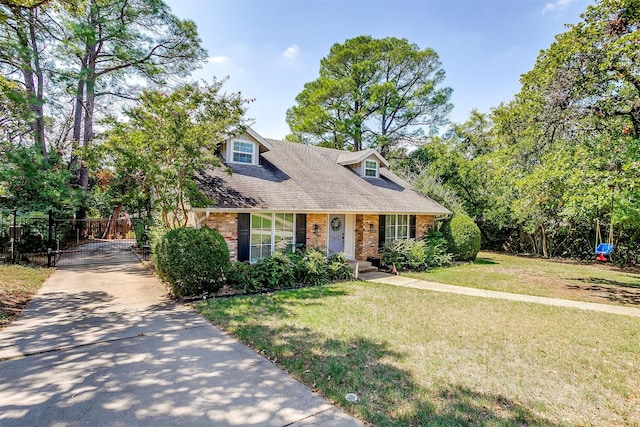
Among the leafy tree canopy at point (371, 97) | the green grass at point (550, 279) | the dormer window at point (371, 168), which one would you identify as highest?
the leafy tree canopy at point (371, 97)

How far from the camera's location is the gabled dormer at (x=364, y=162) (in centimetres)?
1856

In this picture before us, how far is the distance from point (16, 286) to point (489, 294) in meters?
14.5

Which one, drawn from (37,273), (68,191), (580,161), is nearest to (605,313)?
(580,161)

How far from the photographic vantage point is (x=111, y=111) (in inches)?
843

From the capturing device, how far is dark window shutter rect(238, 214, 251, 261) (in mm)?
11211

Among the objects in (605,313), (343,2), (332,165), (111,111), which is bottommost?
(605,313)

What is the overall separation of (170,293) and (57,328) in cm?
314

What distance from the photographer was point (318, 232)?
13414mm

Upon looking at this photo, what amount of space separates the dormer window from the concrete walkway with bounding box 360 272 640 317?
7318mm

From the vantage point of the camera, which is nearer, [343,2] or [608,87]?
[608,87]

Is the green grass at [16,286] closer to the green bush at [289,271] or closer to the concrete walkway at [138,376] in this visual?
the concrete walkway at [138,376]

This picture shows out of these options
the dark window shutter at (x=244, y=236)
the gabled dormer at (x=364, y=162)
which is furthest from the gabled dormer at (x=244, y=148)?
the gabled dormer at (x=364, y=162)

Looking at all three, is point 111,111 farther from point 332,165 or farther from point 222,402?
point 222,402

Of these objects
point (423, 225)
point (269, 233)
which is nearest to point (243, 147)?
point (269, 233)
